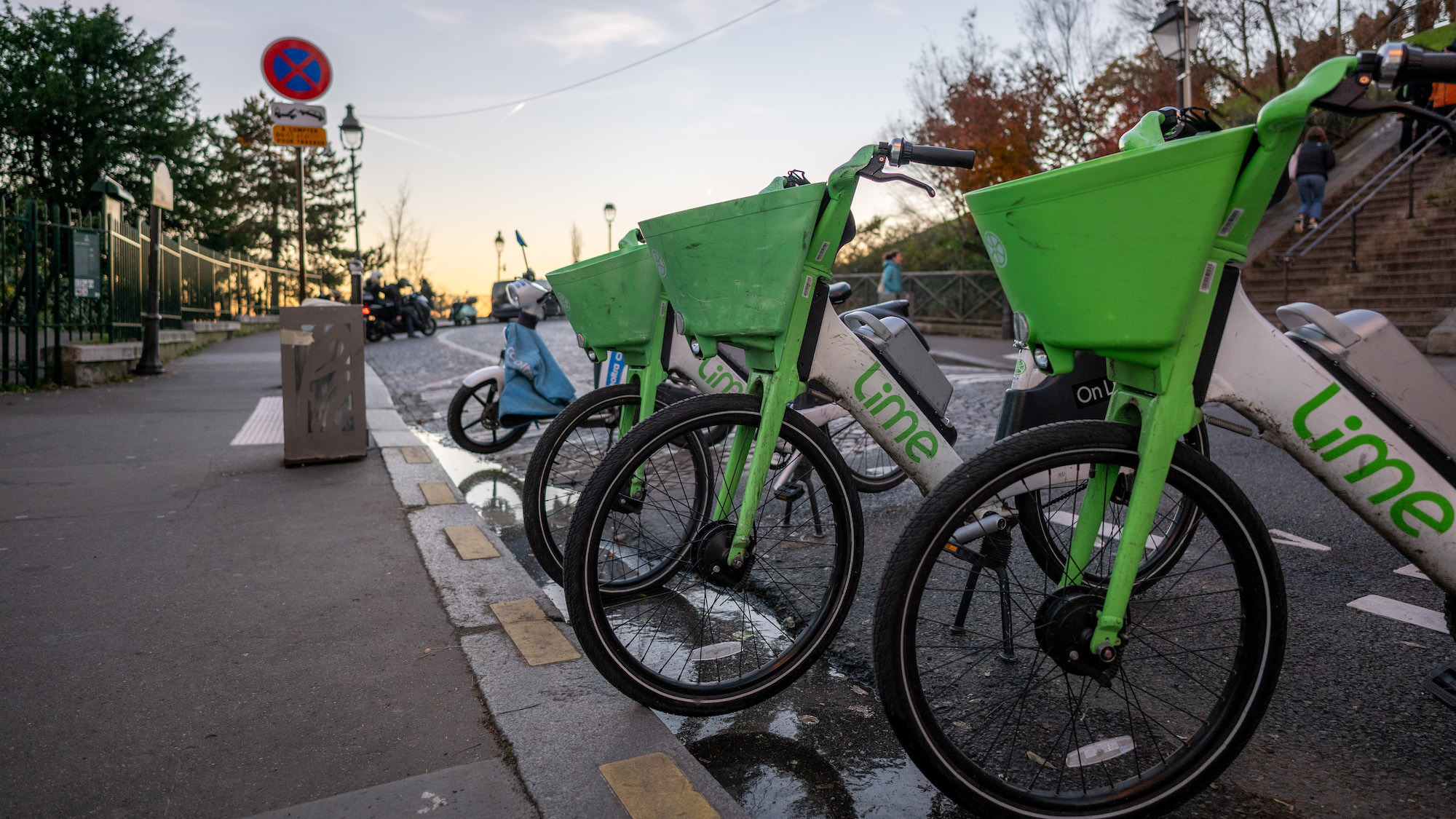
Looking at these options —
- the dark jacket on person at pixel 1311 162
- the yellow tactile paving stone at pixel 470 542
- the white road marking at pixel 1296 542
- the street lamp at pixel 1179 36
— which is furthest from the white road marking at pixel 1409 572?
the dark jacket on person at pixel 1311 162

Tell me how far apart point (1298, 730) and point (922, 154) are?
5.64 feet

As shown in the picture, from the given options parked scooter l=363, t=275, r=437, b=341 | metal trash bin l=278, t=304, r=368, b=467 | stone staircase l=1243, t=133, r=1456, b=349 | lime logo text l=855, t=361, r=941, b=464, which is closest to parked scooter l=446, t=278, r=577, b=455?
metal trash bin l=278, t=304, r=368, b=467

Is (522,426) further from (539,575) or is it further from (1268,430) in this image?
(1268,430)

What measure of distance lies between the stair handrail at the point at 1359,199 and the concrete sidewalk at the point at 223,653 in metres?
14.8

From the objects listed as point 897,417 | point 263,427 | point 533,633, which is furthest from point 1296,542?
point 263,427

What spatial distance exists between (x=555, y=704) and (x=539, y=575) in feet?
4.68

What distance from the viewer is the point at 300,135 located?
10070 millimetres

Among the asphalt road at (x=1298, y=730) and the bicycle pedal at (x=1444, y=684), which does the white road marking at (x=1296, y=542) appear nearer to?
the asphalt road at (x=1298, y=730)

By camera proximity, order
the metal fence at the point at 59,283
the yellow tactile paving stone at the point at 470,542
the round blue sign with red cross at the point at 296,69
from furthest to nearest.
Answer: the round blue sign with red cross at the point at 296,69
the metal fence at the point at 59,283
the yellow tactile paving stone at the point at 470,542

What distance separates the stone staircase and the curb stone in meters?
13.4

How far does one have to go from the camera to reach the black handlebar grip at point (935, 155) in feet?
8.32

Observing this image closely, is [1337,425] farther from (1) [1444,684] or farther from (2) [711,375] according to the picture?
(2) [711,375]

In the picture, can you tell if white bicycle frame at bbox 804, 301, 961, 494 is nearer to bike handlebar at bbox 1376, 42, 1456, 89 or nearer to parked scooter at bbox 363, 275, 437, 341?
bike handlebar at bbox 1376, 42, 1456, 89

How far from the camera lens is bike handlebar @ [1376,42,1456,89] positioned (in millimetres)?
1684
